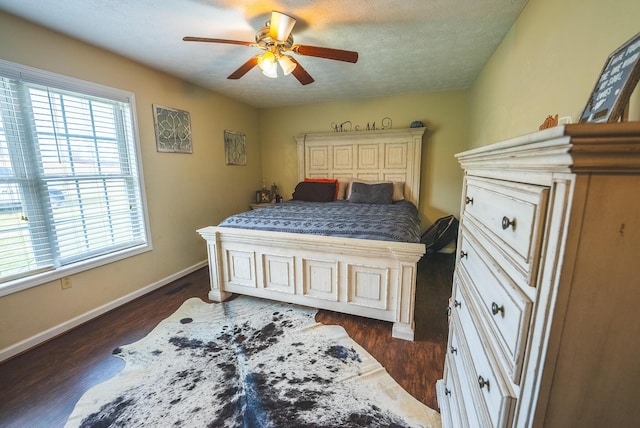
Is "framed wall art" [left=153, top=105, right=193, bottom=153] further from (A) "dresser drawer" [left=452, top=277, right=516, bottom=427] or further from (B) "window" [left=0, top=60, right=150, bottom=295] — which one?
(A) "dresser drawer" [left=452, top=277, right=516, bottom=427]

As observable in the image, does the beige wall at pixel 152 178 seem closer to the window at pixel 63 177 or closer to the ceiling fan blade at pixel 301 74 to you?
the window at pixel 63 177

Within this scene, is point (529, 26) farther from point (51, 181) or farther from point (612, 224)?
point (51, 181)

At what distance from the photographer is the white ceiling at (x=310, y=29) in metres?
1.74

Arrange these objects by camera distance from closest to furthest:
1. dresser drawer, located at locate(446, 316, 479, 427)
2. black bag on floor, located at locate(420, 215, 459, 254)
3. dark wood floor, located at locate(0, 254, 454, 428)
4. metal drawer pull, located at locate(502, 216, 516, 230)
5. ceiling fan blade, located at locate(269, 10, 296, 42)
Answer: metal drawer pull, located at locate(502, 216, 516, 230) < dresser drawer, located at locate(446, 316, 479, 427) < dark wood floor, located at locate(0, 254, 454, 428) < ceiling fan blade, located at locate(269, 10, 296, 42) < black bag on floor, located at locate(420, 215, 459, 254)

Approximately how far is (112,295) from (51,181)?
3.65ft

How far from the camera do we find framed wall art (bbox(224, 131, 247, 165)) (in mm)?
3842

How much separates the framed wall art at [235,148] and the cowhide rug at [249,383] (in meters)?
2.48

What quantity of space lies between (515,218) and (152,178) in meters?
3.15

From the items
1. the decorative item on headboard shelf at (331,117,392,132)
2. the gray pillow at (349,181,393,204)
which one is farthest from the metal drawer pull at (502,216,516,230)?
the decorative item on headboard shelf at (331,117,392,132)

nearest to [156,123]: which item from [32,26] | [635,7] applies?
[32,26]

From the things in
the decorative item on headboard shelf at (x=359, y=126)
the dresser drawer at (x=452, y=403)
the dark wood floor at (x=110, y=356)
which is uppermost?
the decorative item on headboard shelf at (x=359, y=126)

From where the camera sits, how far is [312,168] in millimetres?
4395

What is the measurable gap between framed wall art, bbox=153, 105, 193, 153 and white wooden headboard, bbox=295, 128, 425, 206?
5.84 ft

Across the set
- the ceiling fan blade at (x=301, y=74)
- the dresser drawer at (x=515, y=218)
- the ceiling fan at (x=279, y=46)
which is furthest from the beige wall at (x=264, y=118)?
the ceiling fan blade at (x=301, y=74)
